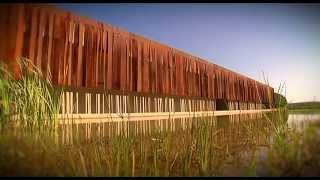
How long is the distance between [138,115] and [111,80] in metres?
1.22

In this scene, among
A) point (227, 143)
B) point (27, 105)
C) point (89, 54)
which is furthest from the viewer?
point (89, 54)

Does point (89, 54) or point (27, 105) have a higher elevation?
point (89, 54)

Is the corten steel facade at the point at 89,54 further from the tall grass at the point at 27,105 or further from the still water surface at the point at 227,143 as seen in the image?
the still water surface at the point at 227,143

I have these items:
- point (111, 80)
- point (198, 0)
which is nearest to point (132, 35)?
point (111, 80)

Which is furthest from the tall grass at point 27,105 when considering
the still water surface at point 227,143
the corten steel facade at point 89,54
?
the corten steel facade at point 89,54

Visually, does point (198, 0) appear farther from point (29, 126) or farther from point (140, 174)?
point (29, 126)

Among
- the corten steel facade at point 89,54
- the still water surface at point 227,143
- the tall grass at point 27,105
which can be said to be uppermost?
the corten steel facade at point 89,54

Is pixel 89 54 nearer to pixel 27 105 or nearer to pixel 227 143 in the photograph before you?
pixel 227 143

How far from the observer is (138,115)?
8758 millimetres

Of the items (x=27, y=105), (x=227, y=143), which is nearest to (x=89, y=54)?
(x=227, y=143)

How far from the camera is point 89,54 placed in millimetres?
8352

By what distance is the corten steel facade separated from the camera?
6.64m

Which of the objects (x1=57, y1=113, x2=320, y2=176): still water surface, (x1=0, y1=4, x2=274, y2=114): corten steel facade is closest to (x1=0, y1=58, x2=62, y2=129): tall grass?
(x1=57, y1=113, x2=320, y2=176): still water surface

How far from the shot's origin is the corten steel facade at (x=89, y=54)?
6637 mm
